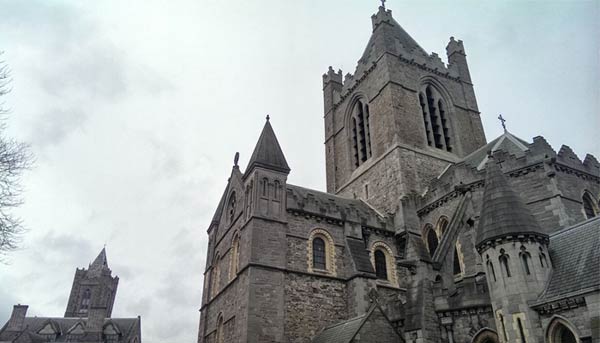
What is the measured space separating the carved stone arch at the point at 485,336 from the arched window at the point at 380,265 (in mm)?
6986

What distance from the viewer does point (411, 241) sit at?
18.2m

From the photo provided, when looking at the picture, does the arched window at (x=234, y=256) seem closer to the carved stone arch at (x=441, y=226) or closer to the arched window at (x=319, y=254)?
the arched window at (x=319, y=254)

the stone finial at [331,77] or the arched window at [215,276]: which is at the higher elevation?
the stone finial at [331,77]

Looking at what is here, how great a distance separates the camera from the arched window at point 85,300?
7194 cm

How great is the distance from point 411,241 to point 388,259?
3.74m

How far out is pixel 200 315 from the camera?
2423cm

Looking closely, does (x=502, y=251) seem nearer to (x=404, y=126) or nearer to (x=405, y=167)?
(x=405, y=167)

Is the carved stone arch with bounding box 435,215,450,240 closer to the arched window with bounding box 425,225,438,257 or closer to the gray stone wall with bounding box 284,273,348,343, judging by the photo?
the arched window with bounding box 425,225,438,257

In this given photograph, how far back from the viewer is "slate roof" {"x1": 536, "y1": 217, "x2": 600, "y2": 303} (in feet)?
39.0

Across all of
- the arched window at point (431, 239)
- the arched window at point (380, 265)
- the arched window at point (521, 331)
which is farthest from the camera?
the arched window at point (431, 239)

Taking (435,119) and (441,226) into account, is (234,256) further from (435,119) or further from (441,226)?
(435,119)

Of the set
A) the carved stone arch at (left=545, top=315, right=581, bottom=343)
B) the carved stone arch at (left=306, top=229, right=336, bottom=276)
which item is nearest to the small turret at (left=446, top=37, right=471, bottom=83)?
the carved stone arch at (left=306, top=229, right=336, bottom=276)

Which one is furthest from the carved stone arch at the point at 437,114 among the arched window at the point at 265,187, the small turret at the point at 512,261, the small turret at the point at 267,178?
the small turret at the point at 512,261

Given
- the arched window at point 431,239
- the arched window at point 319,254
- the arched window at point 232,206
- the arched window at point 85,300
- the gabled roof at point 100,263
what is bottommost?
the arched window at point 319,254
